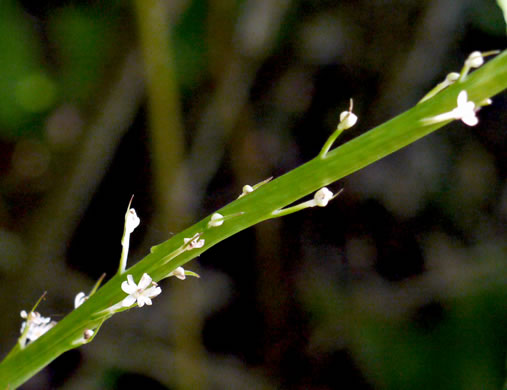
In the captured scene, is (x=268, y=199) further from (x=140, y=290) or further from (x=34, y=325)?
(x=34, y=325)

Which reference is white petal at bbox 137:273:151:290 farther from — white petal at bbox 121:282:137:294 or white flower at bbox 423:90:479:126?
white flower at bbox 423:90:479:126

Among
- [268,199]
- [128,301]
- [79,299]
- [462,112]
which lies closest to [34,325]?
[79,299]

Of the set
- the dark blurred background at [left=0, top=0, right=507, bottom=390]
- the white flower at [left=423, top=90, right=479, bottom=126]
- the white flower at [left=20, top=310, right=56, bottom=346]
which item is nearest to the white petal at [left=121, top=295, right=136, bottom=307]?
the white flower at [left=20, top=310, right=56, bottom=346]

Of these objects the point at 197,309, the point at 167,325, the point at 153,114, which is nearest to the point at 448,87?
the point at 153,114

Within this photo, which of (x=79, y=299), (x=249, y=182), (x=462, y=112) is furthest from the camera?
(x=249, y=182)

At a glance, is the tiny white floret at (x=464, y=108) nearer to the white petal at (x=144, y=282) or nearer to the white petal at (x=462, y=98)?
the white petal at (x=462, y=98)

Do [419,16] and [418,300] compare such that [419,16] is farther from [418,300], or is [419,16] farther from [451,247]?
[418,300]

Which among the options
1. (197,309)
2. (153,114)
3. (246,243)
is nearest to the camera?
(153,114)
